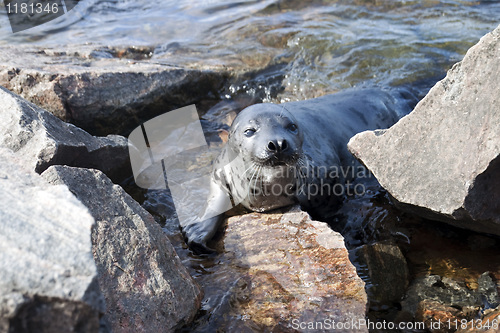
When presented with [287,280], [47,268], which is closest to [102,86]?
[287,280]

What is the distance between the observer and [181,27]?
9.49 meters

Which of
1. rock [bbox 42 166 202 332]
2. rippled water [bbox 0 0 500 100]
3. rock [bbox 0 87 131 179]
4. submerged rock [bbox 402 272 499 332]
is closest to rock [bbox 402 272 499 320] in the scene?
submerged rock [bbox 402 272 499 332]

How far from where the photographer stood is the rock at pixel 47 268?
1575 mm

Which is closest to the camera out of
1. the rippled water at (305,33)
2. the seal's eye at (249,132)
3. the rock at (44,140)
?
the rock at (44,140)

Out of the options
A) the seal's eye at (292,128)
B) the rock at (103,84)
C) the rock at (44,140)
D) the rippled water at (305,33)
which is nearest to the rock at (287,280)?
the seal's eye at (292,128)

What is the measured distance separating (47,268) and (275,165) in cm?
248

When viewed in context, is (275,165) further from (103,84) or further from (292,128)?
(103,84)

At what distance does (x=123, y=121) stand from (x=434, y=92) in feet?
11.9

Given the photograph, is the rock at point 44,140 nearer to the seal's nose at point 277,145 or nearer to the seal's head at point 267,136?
the seal's head at point 267,136

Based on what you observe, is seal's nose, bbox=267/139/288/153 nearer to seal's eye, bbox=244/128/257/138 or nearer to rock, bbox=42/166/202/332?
seal's eye, bbox=244/128/257/138

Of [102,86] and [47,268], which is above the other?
[47,268]

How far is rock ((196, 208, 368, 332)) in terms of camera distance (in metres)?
2.94

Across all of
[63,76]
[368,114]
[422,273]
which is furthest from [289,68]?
[422,273]

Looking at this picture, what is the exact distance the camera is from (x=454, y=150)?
3201 mm
